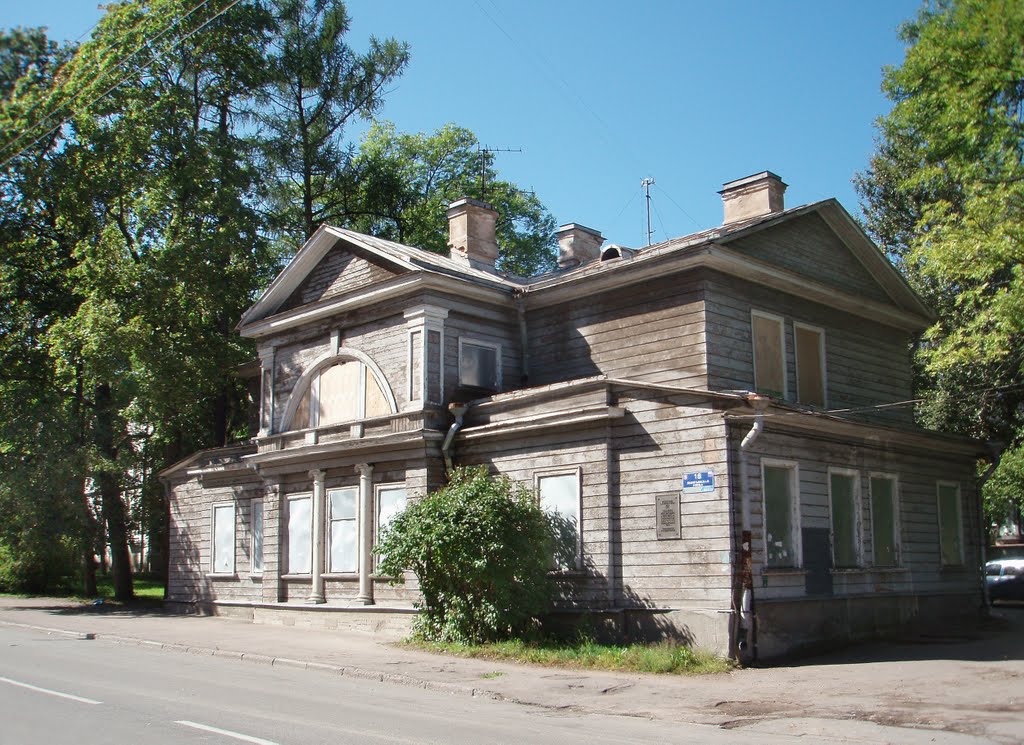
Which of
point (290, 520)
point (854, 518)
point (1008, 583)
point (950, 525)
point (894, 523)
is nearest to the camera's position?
point (854, 518)

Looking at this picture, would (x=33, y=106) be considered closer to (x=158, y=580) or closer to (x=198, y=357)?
(x=198, y=357)

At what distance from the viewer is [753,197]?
20828 millimetres

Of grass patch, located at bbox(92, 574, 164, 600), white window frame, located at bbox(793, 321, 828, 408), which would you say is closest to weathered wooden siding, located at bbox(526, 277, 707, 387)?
white window frame, located at bbox(793, 321, 828, 408)

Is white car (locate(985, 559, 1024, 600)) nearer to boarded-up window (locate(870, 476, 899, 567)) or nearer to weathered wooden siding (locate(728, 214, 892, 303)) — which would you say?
boarded-up window (locate(870, 476, 899, 567))

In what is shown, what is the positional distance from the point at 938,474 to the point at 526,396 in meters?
9.74

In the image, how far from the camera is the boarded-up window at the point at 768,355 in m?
18.1

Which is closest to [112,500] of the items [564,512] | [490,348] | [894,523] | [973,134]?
[490,348]

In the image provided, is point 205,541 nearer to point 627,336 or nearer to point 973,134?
point 627,336

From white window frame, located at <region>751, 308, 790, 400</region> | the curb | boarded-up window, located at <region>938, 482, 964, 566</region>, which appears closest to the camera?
the curb

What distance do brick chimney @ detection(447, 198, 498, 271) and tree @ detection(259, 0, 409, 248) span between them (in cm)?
1250

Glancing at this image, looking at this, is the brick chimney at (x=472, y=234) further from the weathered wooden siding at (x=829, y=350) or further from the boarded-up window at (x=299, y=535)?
the weathered wooden siding at (x=829, y=350)

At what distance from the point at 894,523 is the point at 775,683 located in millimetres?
7691

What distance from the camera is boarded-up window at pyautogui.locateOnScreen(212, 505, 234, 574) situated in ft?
81.0

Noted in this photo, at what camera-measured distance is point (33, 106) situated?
2945 cm
